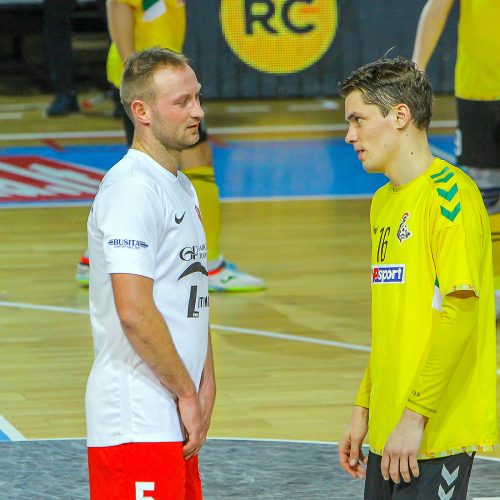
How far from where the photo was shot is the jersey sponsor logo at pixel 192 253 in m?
2.94

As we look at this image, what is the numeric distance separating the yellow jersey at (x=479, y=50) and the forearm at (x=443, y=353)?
3.62m

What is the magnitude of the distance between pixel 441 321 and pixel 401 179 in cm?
32

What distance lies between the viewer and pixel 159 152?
299 cm

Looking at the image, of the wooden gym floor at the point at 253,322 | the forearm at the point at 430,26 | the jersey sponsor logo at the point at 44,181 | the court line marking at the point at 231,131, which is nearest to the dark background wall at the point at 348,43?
the court line marking at the point at 231,131

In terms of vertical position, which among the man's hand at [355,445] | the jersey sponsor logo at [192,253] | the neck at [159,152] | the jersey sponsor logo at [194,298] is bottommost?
the man's hand at [355,445]

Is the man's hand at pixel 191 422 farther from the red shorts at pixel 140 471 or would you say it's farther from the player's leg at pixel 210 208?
the player's leg at pixel 210 208

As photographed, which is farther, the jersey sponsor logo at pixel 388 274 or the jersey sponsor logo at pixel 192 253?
the jersey sponsor logo at pixel 192 253

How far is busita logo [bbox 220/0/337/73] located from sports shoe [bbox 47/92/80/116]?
1.64 metres

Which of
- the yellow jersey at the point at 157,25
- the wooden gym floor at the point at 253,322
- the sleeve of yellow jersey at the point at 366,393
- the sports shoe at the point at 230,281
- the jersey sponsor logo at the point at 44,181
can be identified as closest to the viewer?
the sleeve of yellow jersey at the point at 366,393

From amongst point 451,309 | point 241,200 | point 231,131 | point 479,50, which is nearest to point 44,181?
point 241,200

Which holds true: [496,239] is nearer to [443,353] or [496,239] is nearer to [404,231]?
[404,231]

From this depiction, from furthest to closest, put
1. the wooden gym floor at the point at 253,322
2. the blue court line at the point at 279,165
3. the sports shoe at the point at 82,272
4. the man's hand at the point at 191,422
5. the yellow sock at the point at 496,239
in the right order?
the blue court line at the point at 279,165 → the sports shoe at the point at 82,272 → the yellow sock at the point at 496,239 → the wooden gym floor at the point at 253,322 → the man's hand at the point at 191,422

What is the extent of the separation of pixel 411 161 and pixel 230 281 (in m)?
4.25

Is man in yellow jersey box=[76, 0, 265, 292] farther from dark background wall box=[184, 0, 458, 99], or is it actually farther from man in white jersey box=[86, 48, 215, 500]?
dark background wall box=[184, 0, 458, 99]
